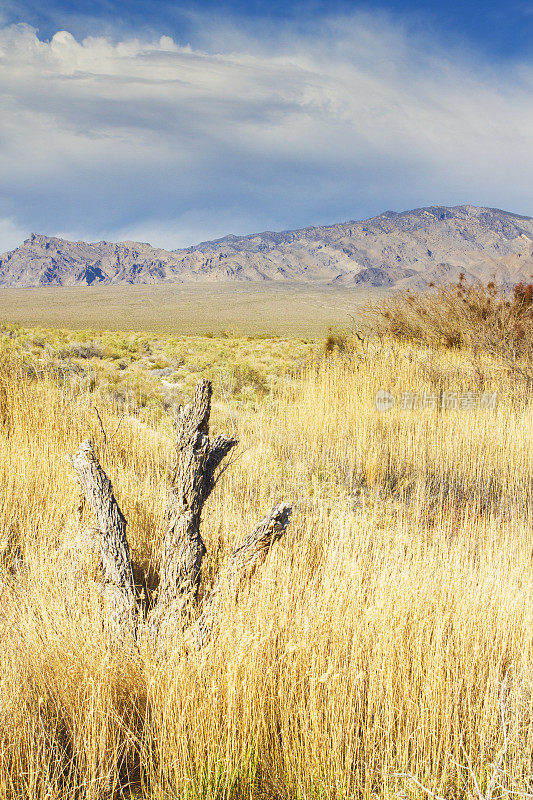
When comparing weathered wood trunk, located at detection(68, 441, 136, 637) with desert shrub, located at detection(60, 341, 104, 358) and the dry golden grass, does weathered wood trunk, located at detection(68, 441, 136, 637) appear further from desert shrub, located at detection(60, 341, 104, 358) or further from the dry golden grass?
desert shrub, located at detection(60, 341, 104, 358)

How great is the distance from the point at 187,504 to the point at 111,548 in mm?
445

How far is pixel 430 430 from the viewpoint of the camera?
668 centimetres

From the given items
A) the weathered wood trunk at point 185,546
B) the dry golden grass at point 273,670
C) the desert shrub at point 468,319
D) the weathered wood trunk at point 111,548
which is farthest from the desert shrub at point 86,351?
the weathered wood trunk at point 185,546

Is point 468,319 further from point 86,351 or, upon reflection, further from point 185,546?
point 86,351

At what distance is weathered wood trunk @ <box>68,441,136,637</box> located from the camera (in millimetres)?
2316

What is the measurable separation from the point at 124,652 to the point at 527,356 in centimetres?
856

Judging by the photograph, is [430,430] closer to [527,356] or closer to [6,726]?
[527,356]

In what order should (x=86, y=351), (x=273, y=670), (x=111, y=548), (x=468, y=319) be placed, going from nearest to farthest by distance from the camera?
(x=273, y=670), (x=111, y=548), (x=468, y=319), (x=86, y=351)

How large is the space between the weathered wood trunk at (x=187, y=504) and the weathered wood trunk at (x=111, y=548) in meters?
0.15

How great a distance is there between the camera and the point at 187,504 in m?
2.43

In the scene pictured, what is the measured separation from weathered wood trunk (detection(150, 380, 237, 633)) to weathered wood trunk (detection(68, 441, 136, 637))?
148mm

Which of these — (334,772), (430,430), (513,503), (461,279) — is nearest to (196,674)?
(334,772)

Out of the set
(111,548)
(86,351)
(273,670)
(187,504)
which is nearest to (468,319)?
(187,504)

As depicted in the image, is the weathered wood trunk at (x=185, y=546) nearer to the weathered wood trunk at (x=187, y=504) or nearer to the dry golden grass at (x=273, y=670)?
the weathered wood trunk at (x=187, y=504)
